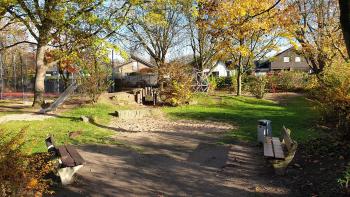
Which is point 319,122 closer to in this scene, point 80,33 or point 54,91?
point 80,33

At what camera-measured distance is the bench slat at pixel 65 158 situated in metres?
6.56

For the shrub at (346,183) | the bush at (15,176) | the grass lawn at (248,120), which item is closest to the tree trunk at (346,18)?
the shrub at (346,183)

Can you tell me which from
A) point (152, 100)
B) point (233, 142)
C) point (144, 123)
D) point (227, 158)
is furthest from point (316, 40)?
point (227, 158)

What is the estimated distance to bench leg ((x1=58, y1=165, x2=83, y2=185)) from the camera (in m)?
6.62

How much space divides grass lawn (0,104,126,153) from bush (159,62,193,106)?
15.5 feet

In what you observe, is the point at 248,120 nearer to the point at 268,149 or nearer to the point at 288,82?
the point at 268,149

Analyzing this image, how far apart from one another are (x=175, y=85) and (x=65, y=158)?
1344 cm

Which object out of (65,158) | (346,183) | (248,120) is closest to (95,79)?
(248,120)

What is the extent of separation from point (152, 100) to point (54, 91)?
17053mm

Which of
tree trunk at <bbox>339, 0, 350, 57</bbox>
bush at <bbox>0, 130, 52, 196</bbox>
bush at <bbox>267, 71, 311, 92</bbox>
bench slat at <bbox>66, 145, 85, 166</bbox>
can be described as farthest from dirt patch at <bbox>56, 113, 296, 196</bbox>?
bush at <bbox>267, 71, 311, 92</bbox>

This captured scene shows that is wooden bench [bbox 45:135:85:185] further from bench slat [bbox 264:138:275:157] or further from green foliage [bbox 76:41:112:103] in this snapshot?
green foliage [bbox 76:41:112:103]

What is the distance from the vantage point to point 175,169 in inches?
313

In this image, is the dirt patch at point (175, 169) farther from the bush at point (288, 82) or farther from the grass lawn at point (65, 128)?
the bush at point (288, 82)

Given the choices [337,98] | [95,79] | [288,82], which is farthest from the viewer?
[288,82]
